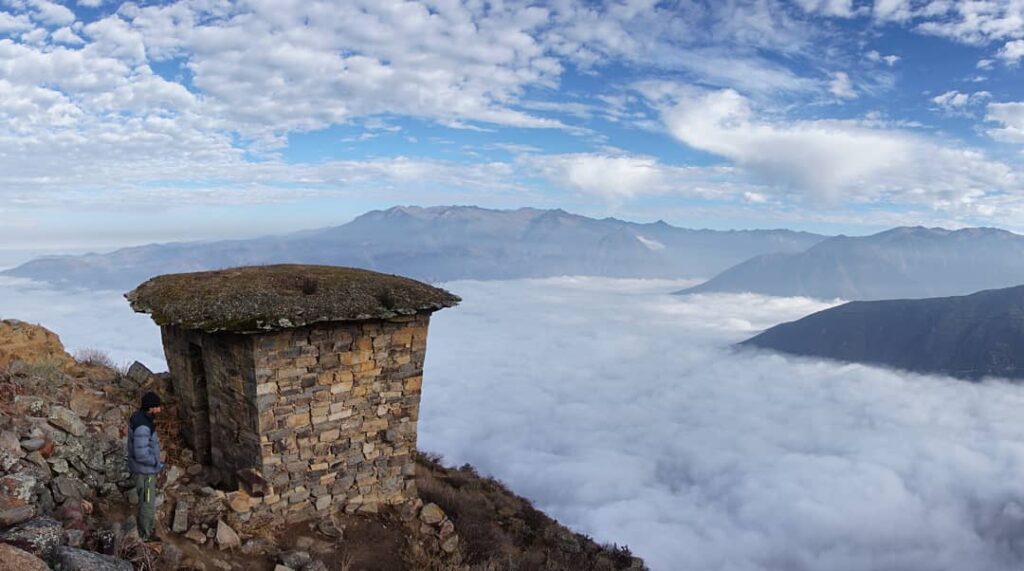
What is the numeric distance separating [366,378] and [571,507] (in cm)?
7202

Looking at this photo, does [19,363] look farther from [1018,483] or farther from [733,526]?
[1018,483]

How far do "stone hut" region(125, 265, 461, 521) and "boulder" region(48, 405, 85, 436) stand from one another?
1.76 metres

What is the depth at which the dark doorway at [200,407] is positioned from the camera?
33.1ft

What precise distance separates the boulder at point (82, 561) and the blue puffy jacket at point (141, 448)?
1817 millimetres

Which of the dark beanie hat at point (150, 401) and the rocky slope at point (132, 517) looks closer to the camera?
the rocky slope at point (132, 517)

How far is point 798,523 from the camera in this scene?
85.9 metres

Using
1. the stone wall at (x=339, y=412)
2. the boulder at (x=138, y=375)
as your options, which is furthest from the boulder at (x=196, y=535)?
the boulder at (x=138, y=375)

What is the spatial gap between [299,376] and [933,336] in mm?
200771

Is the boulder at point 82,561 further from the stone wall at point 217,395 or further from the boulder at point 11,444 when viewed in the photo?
the stone wall at point 217,395

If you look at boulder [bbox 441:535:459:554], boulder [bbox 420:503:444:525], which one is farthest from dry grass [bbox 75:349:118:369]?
boulder [bbox 441:535:459:554]

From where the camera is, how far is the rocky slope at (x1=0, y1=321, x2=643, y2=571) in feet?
20.0

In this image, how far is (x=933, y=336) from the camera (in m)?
169

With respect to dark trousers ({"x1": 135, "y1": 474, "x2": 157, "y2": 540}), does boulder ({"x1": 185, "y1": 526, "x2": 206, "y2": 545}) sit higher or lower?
lower

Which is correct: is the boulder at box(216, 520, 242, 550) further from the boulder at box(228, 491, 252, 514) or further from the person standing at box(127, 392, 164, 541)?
the person standing at box(127, 392, 164, 541)
